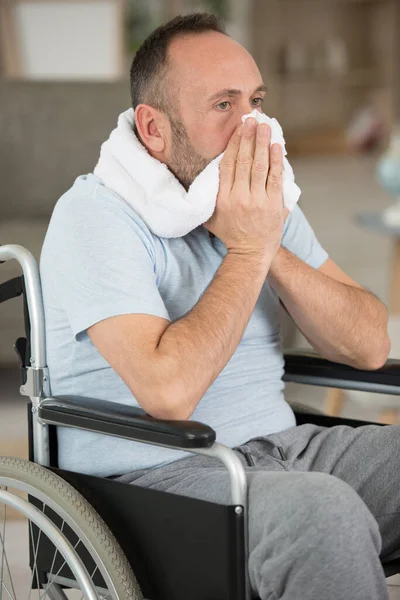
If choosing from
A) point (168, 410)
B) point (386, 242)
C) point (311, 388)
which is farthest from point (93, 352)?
point (386, 242)

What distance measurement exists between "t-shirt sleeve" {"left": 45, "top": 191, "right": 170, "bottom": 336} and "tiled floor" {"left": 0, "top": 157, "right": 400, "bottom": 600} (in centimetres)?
91

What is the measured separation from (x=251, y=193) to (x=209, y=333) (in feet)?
0.80

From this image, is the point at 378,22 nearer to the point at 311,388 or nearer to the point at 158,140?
the point at 311,388

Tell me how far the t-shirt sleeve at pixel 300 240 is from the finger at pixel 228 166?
10.6 inches

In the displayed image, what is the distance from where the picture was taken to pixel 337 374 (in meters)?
1.69

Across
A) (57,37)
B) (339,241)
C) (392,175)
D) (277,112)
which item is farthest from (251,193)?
(277,112)

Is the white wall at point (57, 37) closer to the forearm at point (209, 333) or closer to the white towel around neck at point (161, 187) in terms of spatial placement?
the white towel around neck at point (161, 187)

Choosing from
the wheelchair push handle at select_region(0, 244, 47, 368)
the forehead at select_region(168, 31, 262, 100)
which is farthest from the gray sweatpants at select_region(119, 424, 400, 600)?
the forehead at select_region(168, 31, 262, 100)

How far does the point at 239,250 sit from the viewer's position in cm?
149

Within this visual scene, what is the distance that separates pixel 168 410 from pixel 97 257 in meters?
0.24

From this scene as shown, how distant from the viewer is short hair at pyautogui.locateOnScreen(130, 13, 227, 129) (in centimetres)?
159

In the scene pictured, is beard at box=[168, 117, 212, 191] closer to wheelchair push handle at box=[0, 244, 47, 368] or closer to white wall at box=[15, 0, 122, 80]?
wheelchair push handle at box=[0, 244, 47, 368]

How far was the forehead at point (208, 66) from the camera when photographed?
1.56 m

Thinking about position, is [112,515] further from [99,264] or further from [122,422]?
[99,264]
